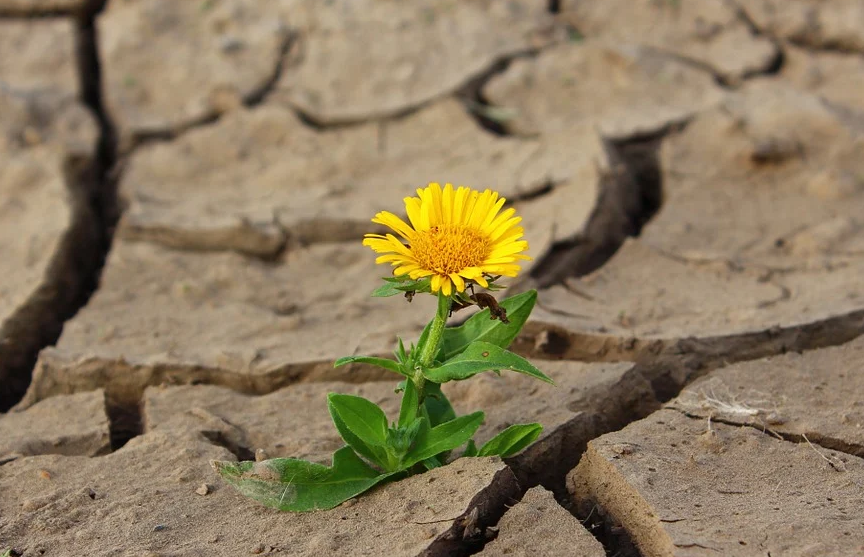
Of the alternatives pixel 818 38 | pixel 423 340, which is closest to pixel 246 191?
pixel 423 340

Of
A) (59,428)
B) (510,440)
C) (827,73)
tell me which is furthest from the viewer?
(827,73)

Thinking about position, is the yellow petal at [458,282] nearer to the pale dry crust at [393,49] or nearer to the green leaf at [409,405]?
the green leaf at [409,405]

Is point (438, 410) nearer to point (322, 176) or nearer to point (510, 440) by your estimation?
point (510, 440)

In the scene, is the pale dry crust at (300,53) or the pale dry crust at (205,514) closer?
the pale dry crust at (205,514)

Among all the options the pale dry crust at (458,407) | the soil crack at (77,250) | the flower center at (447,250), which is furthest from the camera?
the soil crack at (77,250)

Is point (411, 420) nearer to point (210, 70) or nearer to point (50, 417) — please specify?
point (50, 417)

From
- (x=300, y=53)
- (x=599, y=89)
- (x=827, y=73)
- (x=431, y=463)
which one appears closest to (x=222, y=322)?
(x=431, y=463)

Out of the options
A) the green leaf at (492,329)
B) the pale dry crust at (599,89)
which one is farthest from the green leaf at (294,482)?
the pale dry crust at (599,89)

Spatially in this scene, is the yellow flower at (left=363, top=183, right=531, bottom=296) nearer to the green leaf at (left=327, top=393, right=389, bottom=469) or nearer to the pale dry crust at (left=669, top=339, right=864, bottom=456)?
the green leaf at (left=327, top=393, right=389, bottom=469)
